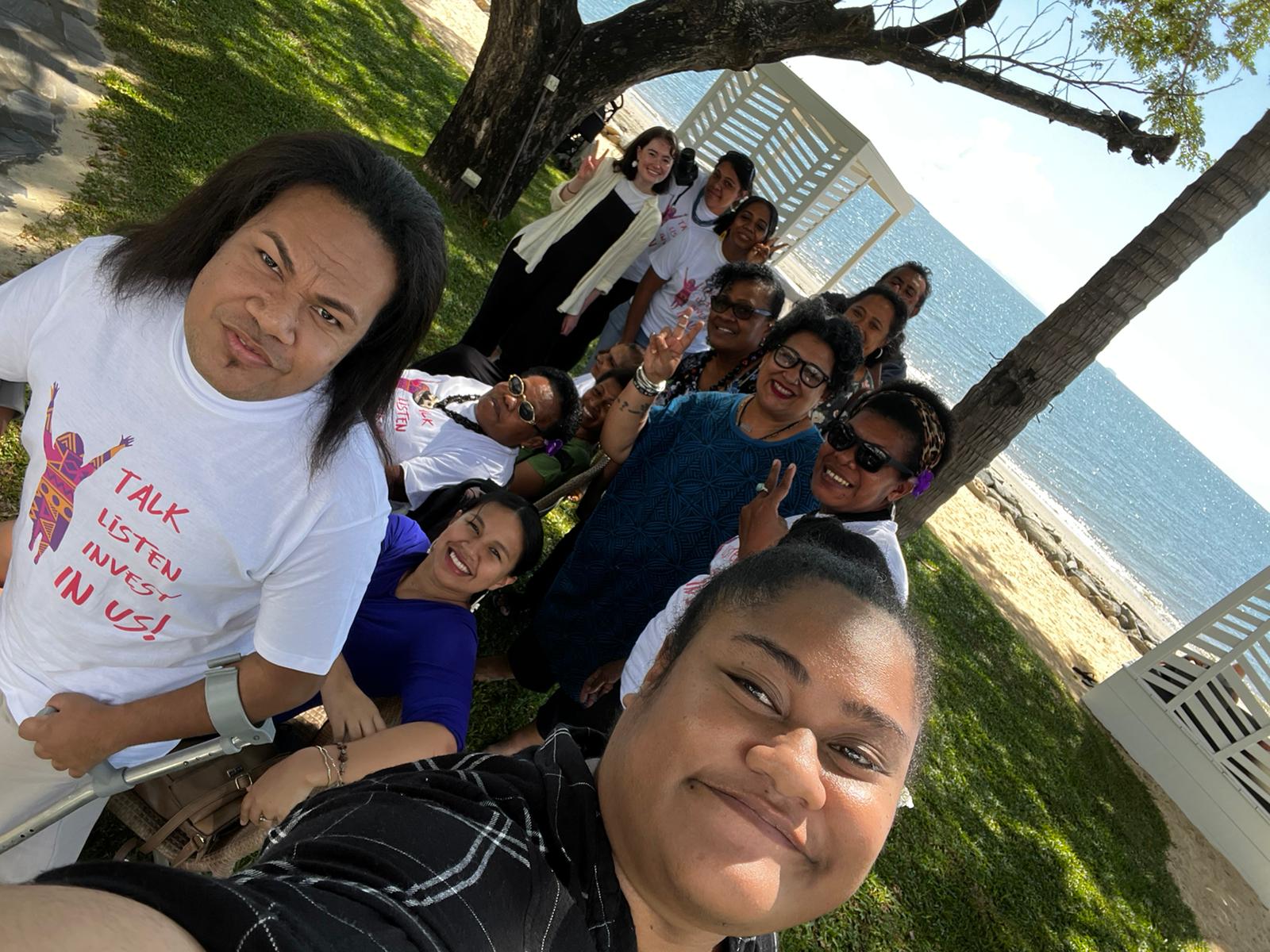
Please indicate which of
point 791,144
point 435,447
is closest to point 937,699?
point 435,447

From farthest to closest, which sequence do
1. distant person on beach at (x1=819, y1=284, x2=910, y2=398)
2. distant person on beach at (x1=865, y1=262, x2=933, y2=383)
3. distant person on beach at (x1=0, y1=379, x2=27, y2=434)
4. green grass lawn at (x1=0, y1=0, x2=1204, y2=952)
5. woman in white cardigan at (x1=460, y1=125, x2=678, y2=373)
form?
distant person on beach at (x1=865, y1=262, x2=933, y2=383), woman in white cardigan at (x1=460, y1=125, x2=678, y2=373), distant person on beach at (x1=819, y1=284, x2=910, y2=398), green grass lawn at (x1=0, y1=0, x2=1204, y2=952), distant person on beach at (x1=0, y1=379, x2=27, y2=434)

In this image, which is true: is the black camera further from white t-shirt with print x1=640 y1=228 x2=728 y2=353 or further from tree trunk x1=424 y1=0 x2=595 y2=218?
tree trunk x1=424 y1=0 x2=595 y2=218

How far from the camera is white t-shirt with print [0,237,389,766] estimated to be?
1328mm

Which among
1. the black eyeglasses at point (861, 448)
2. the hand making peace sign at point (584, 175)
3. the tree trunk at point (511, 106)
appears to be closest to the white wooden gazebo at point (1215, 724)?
the black eyeglasses at point (861, 448)

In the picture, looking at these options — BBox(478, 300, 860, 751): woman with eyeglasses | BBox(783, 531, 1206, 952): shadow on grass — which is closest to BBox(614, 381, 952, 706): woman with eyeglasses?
BBox(478, 300, 860, 751): woman with eyeglasses

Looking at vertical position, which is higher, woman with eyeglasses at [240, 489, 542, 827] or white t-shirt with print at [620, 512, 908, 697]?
white t-shirt with print at [620, 512, 908, 697]

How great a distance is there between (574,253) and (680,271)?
706 millimetres

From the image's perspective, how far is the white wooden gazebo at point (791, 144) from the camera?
10.4 meters

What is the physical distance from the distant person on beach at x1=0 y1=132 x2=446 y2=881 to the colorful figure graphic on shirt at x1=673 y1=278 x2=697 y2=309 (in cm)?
Answer: 324

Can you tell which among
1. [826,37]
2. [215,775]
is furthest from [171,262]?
[826,37]

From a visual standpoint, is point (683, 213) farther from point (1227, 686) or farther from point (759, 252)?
point (1227, 686)

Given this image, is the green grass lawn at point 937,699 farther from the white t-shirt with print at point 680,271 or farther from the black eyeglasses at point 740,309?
the black eyeglasses at point 740,309

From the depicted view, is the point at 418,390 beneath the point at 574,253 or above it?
beneath

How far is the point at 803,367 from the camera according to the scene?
2.82 meters
